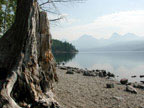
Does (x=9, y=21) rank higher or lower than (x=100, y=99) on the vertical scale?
higher

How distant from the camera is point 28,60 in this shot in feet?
21.3

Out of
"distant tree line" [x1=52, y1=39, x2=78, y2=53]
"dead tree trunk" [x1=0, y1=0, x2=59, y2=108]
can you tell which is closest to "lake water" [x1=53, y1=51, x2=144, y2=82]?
"dead tree trunk" [x1=0, y1=0, x2=59, y2=108]

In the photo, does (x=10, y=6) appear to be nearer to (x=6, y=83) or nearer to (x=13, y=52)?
(x=13, y=52)

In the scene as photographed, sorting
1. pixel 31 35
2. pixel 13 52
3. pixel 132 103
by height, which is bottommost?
pixel 132 103

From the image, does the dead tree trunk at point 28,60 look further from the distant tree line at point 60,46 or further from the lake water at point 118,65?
the distant tree line at point 60,46

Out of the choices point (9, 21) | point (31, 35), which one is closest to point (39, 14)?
point (31, 35)

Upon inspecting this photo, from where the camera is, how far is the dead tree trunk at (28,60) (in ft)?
20.2

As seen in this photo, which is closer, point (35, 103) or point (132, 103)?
point (35, 103)

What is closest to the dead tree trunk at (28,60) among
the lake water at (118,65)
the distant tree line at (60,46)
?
the lake water at (118,65)

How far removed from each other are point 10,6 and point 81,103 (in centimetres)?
2255

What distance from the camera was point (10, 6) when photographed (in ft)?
82.1

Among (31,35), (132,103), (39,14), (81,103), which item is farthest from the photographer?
(132,103)

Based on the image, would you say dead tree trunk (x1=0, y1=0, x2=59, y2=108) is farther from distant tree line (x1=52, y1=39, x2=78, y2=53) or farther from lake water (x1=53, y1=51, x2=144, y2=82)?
distant tree line (x1=52, y1=39, x2=78, y2=53)

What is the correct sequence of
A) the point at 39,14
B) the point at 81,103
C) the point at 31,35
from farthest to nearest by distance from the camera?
1. the point at 81,103
2. the point at 39,14
3. the point at 31,35
